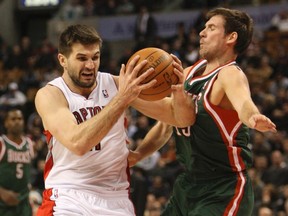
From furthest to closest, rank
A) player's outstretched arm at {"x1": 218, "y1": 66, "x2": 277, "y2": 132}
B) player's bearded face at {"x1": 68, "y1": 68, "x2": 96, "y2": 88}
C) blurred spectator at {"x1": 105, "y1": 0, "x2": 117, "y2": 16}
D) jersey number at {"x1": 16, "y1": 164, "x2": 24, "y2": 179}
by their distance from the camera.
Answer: blurred spectator at {"x1": 105, "y1": 0, "x2": 117, "y2": 16}
jersey number at {"x1": 16, "y1": 164, "x2": 24, "y2": 179}
player's bearded face at {"x1": 68, "y1": 68, "x2": 96, "y2": 88}
player's outstretched arm at {"x1": 218, "y1": 66, "x2": 277, "y2": 132}

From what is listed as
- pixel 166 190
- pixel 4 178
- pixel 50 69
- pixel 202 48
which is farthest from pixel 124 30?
pixel 202 48

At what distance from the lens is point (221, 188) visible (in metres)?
5.22

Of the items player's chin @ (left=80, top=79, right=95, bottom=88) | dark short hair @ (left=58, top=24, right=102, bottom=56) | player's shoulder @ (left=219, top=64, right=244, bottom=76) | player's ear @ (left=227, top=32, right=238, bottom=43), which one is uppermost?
dark short hair @ (left=58, top=24, right=102, bottom=56)

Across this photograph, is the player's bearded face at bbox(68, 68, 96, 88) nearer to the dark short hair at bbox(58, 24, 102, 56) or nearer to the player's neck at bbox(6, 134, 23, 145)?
the dark short hair at bbox(58, 24, 102, 56)

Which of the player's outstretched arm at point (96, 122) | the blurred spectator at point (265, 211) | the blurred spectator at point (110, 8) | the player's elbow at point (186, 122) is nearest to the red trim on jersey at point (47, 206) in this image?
the player's outstretched arm at point (96, 122)

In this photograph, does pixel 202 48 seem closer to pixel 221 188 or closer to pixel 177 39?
pixel 221 188

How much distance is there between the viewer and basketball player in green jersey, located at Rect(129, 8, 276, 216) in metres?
5.11

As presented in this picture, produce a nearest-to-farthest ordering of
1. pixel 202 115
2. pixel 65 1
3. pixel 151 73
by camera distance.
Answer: pixel 151 73 → pixel 202 115 → pixel 65 1

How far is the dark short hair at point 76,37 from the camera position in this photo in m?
4.84

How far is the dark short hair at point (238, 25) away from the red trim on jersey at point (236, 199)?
99 cm

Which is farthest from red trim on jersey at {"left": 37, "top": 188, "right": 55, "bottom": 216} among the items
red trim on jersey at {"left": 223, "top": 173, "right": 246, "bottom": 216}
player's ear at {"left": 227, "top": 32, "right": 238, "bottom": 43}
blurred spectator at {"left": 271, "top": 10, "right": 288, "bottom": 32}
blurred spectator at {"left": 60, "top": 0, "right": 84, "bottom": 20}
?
blurred spectator at {"left": 60, "top": 0, "right": 84, "bottom": 20}

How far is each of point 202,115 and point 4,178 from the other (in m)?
4.23

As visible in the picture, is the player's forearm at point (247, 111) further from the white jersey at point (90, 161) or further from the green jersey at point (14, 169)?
the green jersey at point (14, 169)

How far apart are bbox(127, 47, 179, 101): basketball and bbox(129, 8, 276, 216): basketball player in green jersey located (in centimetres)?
7
